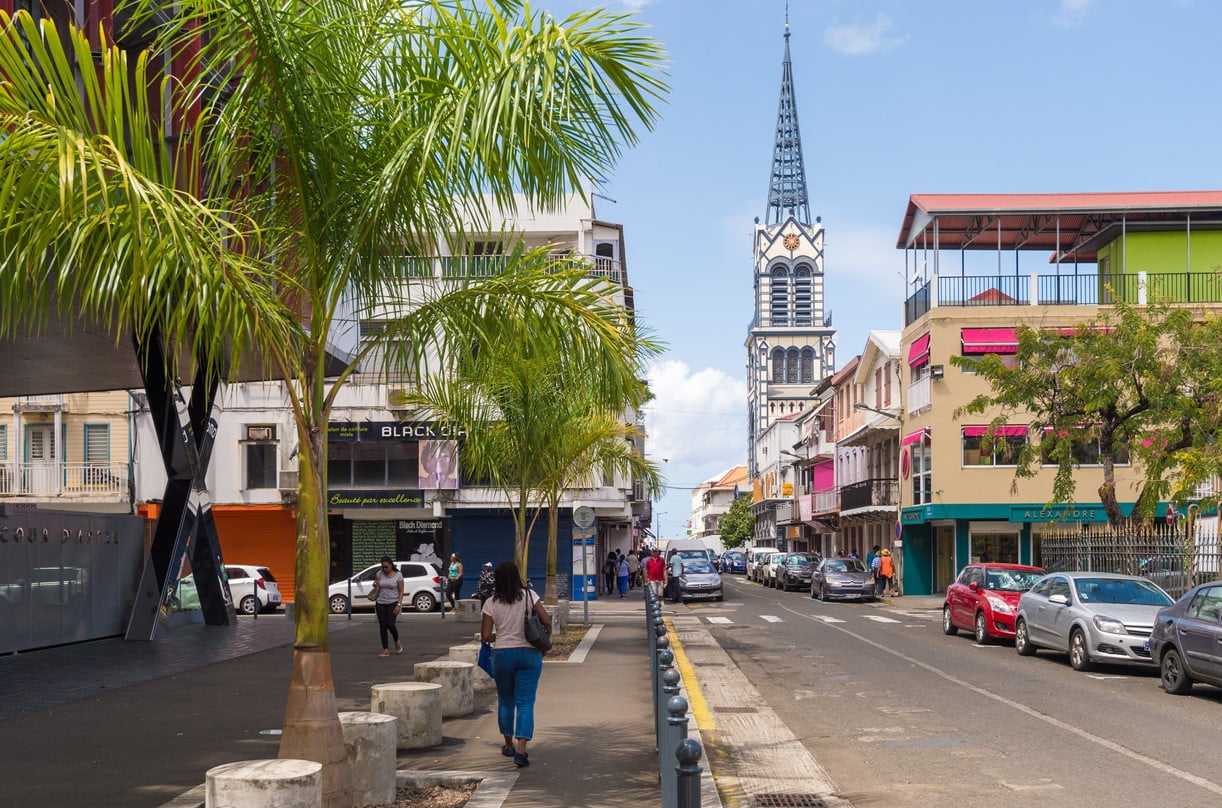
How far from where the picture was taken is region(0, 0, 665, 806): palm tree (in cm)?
613

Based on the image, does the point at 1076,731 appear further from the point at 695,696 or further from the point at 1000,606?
the point at 1000,606

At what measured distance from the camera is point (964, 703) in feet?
46.5

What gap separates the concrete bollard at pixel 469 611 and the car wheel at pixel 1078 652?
47.3ft

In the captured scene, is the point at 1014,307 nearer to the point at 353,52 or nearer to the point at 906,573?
the point at 906,573

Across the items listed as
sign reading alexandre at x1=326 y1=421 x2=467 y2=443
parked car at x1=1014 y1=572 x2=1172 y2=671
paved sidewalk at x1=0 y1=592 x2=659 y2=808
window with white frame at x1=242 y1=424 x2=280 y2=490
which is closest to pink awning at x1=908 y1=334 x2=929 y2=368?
sign reading alexandre at x1=326 y1=421 x2=467 y2=443

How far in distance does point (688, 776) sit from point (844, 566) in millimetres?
37597

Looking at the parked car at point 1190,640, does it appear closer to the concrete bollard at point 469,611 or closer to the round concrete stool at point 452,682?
the round concrete stool at point 452,682

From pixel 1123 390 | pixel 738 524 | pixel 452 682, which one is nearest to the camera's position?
pixel 452 682

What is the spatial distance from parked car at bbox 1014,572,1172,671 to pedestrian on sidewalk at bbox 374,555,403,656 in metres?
10.2

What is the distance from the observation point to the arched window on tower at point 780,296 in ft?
530

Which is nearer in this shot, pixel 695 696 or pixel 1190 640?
pixel 1190 640

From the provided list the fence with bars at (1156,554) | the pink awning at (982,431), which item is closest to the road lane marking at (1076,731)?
the fence with bars at (1156,554)

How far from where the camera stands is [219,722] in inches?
489

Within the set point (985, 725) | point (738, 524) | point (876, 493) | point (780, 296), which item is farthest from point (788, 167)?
point (985, 725)
